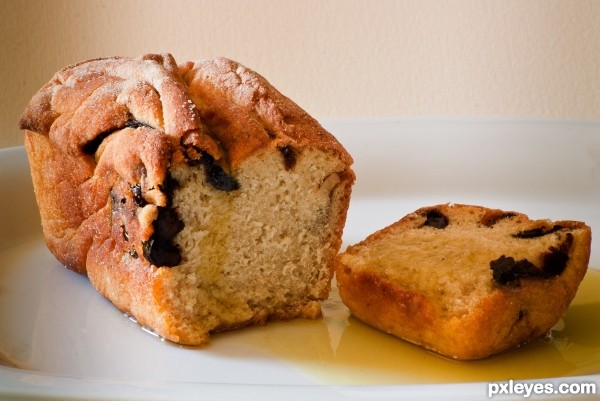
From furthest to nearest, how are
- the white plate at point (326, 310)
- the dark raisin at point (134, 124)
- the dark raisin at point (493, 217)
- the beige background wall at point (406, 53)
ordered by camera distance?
the beige background wall at point (406, 53)
the dark raisin at point (493, 217)
the dark raisin at point (134, 124)
the white plate at point (326, 310)

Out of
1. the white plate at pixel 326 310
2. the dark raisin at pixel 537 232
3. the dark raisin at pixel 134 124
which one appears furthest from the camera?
the dark raisin at pixel 537 232

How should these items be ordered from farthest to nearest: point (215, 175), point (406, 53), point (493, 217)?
point (406, 53)
point (493, 217)
point (215, 175)

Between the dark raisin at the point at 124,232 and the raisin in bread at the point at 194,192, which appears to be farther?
the dark raisin at the point at 124,232

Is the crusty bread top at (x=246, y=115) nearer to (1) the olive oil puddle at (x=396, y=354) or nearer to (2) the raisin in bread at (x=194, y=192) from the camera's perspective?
(2) the raisin in bread at (x=194, y=192)

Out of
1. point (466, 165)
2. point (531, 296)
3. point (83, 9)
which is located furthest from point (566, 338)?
point (83, 9)

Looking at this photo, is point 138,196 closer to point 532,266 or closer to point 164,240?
point 164,240

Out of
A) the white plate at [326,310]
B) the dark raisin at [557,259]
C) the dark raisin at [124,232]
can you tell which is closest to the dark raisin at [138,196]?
the dark raisin at [124,232]

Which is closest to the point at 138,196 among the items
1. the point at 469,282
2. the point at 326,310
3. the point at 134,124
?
the point at 134,124

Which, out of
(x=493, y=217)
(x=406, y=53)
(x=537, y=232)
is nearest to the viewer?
(x=537, y=232)
